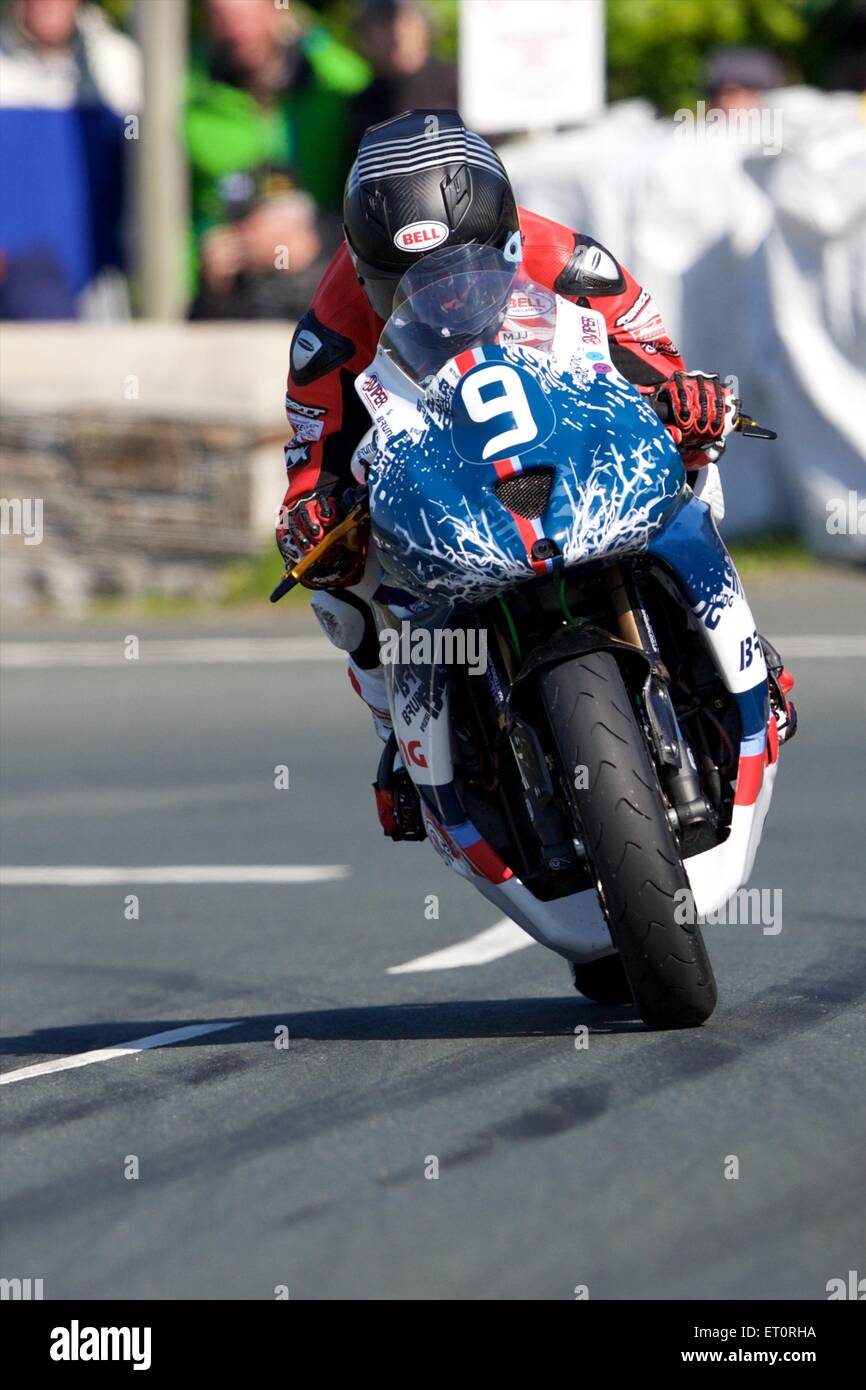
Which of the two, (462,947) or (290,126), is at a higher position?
(290,126)

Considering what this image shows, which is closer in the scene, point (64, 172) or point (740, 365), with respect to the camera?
point (740, 365)

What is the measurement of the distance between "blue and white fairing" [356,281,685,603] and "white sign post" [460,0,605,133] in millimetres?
9875

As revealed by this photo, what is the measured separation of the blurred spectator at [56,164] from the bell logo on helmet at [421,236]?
9872 mm

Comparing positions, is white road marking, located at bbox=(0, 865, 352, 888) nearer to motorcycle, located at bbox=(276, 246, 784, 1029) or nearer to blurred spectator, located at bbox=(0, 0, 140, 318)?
motorcycle, located at bbox=(276, 246, 784, 1029)

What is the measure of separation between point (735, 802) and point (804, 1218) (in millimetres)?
1394

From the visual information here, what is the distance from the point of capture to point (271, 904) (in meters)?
8.02

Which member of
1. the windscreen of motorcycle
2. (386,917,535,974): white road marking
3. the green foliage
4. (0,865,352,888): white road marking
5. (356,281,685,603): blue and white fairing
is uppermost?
the green foliage

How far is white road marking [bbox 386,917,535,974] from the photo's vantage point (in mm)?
6848

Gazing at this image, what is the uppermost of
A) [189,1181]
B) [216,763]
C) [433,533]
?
[433,533]

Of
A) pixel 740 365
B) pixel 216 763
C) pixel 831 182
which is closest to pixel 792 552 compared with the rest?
pixel 740 365

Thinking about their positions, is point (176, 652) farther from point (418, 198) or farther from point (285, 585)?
point (418, 198)

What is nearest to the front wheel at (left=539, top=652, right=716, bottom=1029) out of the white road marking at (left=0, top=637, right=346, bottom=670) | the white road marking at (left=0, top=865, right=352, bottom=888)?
the white road marking at (left=0, top=865, right=352, bottom=888)

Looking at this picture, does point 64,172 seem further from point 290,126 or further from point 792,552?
point 792,552

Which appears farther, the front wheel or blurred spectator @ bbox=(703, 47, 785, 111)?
blurred spectator @ bbox=(703, 47, 785, 111)
